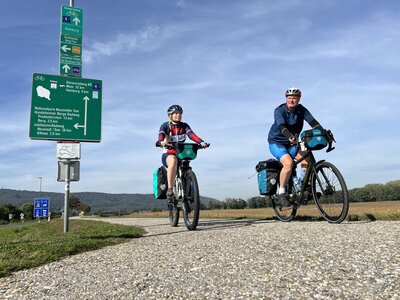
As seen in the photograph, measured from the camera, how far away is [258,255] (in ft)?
12.1

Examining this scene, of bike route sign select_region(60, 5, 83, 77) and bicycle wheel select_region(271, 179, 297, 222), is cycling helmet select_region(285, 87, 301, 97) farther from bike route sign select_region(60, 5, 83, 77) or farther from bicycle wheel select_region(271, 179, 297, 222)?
bike route sign select_region(60, 5, 83, 77)

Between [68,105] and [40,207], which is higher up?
[68,105]

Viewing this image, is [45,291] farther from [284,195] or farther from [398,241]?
[284,195]

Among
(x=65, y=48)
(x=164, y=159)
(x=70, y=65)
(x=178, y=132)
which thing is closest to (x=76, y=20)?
(x=65, y=48)

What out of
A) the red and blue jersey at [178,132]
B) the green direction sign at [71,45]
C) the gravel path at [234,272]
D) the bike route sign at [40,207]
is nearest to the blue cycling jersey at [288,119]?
the red and blue jersey at [178,132]

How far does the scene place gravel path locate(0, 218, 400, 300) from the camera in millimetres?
2590

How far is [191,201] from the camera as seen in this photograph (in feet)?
23.3

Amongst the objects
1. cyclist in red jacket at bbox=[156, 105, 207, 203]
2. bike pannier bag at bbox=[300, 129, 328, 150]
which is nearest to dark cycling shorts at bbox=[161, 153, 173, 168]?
cyclist in red jacket at bbox=[156, 105, 207, 203]

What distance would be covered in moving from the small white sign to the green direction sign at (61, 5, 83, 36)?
356 centimetres

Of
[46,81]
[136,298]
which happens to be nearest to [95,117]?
[46,81]

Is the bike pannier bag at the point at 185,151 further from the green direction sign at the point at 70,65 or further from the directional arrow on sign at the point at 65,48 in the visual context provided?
the directional arrow on sign at the point at 65,48

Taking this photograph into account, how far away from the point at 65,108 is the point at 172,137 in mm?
4271

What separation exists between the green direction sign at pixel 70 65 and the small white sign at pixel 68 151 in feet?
7.22

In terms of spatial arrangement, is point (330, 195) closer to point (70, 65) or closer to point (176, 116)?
point (176, 116)
